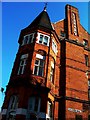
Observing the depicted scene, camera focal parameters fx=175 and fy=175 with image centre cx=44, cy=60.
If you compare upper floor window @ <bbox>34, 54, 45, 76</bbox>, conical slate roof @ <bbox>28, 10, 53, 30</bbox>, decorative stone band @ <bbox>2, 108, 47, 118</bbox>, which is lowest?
decorative stone band @ <bbox>2, 108, 47, 118</bbox>

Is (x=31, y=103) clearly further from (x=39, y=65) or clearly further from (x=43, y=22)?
(x=43, y=22)

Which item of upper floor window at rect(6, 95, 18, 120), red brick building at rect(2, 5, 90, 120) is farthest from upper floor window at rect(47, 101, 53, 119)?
upper floor window at rect(6, 95, 18, 120)

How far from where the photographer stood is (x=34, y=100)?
1653cm

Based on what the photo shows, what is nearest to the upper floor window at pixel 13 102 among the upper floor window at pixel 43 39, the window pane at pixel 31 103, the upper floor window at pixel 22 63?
the window pane at pixel 31 103

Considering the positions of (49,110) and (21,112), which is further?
(49,110)

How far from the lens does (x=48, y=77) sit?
1838 cm

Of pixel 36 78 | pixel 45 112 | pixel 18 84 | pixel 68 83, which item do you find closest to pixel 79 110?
pixel 68 83

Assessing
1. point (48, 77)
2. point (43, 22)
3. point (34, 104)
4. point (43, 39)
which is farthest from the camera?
point (43, 22)

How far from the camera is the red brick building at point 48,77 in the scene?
16312 mm

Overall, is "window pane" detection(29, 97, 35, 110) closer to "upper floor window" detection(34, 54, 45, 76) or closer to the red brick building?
the red brick building

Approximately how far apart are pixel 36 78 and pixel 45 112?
3408 millimetres

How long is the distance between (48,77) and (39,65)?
5.27 ft

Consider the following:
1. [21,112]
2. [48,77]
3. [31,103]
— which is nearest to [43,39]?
[48,77]

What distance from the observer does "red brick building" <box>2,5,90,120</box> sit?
1631cm
